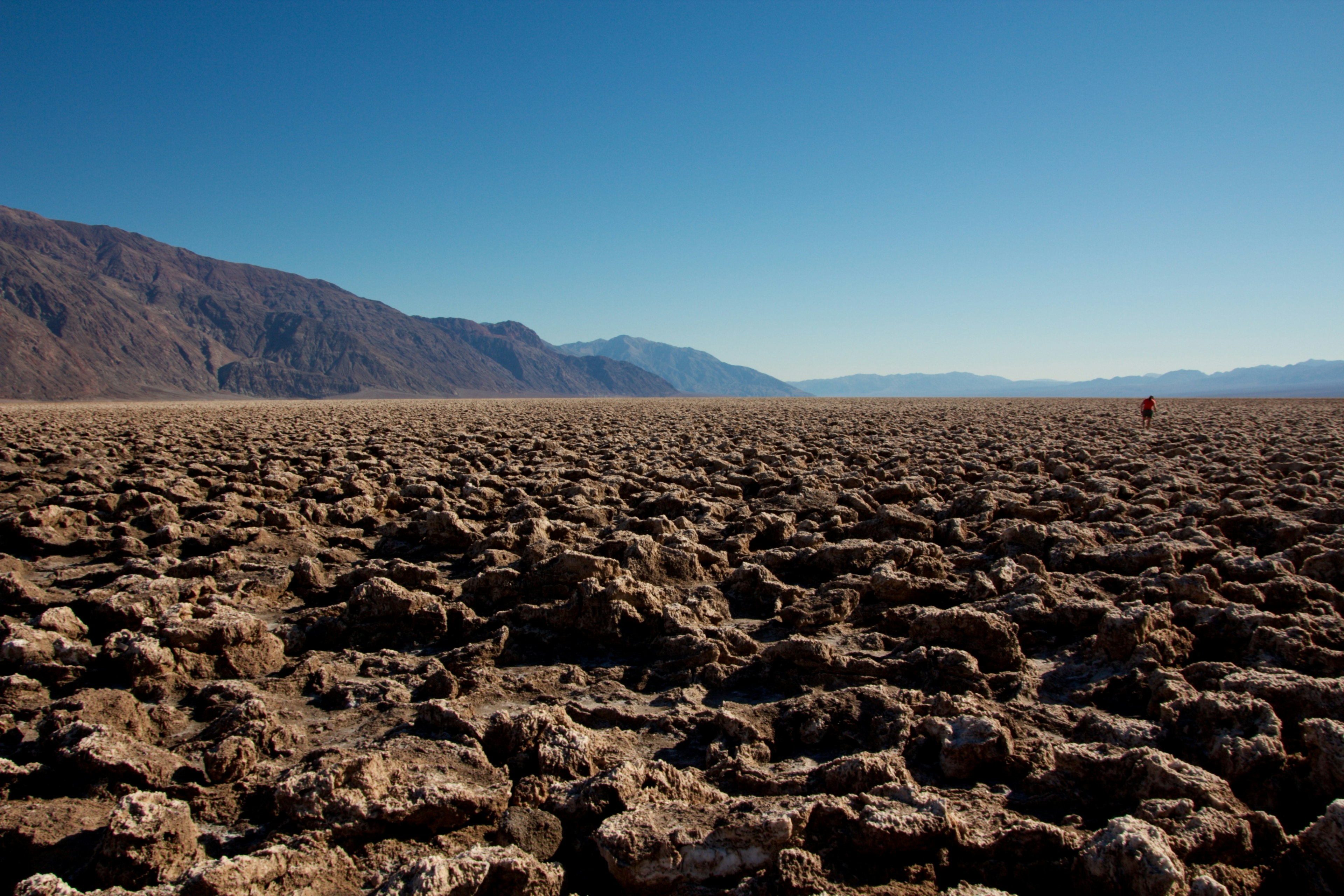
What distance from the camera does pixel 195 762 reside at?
2049 millimetres

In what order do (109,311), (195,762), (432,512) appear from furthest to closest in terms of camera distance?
(109,311) → (432,512) → (195,762)

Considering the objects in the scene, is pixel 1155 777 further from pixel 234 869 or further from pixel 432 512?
pixel 432 512

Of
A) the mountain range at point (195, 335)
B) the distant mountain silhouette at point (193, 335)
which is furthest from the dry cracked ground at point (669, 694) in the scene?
the distant mountain silhouette at point (193, 335)

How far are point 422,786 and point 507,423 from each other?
47.7ft

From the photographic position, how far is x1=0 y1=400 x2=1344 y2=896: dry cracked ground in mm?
1604

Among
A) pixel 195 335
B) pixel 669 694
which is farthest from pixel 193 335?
pixel 669 694

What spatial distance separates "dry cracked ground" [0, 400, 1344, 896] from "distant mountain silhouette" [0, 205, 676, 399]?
10114 cm

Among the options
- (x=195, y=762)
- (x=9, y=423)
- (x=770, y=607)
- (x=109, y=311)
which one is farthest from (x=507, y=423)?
(x=109, y=311)

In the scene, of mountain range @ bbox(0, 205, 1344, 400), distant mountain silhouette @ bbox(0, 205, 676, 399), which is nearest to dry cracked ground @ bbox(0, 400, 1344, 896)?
mountain range @ bbox(0, 205, 1344, 400)

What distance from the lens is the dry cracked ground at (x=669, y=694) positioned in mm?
1604

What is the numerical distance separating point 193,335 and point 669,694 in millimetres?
149847

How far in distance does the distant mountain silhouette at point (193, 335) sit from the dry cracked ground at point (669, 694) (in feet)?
332

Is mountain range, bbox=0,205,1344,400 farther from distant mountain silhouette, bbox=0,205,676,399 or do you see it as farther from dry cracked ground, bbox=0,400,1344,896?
dry cracked ground, bbox=0,400,1344,896

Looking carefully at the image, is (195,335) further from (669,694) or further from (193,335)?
(669,694)
